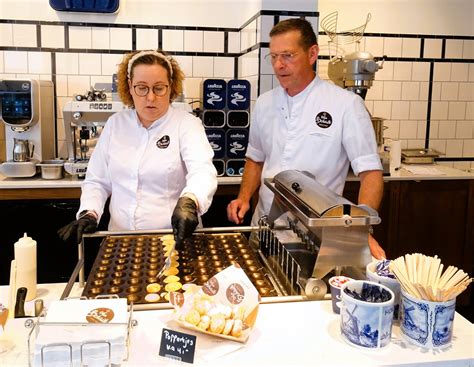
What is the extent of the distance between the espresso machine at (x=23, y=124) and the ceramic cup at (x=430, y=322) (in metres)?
2.80

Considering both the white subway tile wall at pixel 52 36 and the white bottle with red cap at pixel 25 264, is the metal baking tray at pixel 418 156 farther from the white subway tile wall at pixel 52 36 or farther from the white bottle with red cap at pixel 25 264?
the white bottle with red cap at pixel 25 264

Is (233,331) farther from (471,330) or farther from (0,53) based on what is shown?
(0,53)

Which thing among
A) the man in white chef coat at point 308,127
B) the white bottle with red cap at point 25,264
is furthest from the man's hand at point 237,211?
the white bottle with red cap at point 25,264

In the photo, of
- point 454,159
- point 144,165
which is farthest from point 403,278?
point 454,159

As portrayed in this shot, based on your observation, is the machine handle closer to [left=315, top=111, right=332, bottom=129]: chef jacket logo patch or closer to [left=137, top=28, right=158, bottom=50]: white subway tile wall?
[left=315, top=111, right=332, bottom=129]: chef jacket logo patch

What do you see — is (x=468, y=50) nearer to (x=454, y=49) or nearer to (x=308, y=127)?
Answer: (x=454, y=49)

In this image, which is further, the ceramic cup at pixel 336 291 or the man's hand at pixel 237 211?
the man's hand at pixel 237 211

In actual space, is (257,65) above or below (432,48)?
below

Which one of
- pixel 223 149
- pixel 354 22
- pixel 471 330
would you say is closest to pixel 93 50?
pixel 223 149

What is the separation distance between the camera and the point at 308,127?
263 cm

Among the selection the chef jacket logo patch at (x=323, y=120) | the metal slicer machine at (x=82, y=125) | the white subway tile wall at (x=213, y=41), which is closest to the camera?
the chef jacket logo patch at (x=323, y=120)

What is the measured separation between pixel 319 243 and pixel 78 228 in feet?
2.97

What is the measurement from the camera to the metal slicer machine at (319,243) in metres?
1.48

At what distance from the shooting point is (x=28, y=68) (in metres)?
3.91
